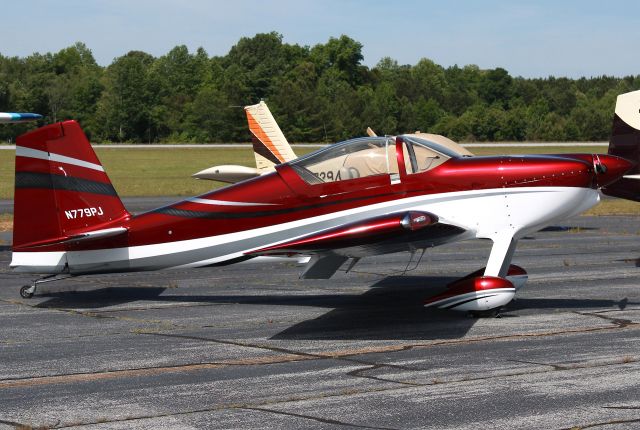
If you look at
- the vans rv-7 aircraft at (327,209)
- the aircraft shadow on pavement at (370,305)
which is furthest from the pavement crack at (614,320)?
the vans rv-7 aircraft at (327,209)

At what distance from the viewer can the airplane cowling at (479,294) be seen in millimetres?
11125

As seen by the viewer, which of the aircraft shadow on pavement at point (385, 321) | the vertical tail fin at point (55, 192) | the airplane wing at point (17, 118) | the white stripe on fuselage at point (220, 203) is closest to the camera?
→ the aircraft shadow on pavement at point (385, 321)

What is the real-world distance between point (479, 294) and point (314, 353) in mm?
2479

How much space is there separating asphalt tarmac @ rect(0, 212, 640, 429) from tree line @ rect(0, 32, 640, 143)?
67.5 meters

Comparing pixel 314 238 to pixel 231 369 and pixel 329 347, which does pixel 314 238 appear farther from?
pixel 231 369

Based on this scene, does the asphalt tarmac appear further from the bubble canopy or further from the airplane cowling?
the bubble canopy

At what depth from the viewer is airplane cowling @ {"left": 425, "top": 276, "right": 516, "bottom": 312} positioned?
1112cm

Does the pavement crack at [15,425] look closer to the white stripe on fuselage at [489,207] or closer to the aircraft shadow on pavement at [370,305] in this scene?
the aircraft shadow on pavement at [370,305]

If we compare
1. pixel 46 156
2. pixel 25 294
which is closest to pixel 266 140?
pixel 25 294

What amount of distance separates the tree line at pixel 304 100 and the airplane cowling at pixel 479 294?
7030 centimetres

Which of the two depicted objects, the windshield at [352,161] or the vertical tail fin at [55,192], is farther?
the vertical tail fin at [55,192]

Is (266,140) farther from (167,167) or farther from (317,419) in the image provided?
(167,167)

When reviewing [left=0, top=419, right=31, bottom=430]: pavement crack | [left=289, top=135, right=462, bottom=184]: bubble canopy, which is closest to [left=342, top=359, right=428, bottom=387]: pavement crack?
[left=0, top=419, right=31, bottom=430]: pavement crack

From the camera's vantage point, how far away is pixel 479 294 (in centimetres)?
1120
